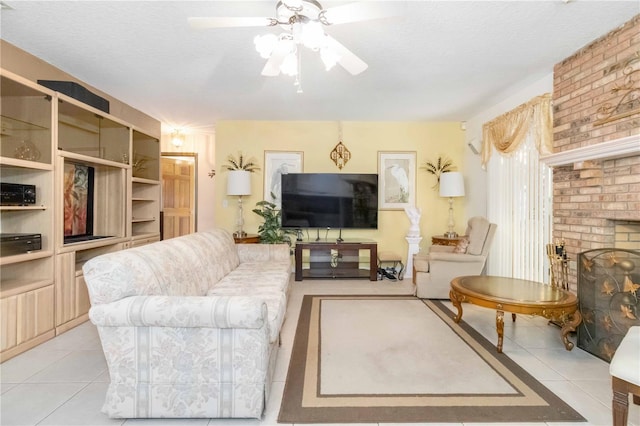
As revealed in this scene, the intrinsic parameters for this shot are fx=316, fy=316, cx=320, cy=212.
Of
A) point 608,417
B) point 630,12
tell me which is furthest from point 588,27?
point 608,417

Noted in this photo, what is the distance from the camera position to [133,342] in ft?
5.25

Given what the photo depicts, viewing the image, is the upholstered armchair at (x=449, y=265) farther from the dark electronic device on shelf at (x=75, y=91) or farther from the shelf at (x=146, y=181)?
the dark electronic device on shelf at (x=75, y=91)

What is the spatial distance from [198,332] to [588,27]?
3.44 meters

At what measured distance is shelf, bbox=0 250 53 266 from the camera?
7.50 ft

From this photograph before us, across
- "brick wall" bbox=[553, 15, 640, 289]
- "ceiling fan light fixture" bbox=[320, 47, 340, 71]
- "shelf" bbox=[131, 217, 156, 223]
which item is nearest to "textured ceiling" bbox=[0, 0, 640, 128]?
"brick wall" bbox=[553, 15, 640, 289]

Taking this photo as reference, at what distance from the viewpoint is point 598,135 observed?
8.56 ft

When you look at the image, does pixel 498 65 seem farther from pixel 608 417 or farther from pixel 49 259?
pixel 49 259

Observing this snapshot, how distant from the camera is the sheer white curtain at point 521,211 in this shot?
3.38 m

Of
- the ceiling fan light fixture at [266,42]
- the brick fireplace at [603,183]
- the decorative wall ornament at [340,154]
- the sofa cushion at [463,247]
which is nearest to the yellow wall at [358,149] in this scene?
the decorative wall ornament at [340,154]

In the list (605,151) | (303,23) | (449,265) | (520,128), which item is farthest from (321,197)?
(605,151)

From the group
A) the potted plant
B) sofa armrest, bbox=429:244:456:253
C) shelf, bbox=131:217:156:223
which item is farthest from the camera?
the potted plant

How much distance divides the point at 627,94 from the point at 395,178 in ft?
10.0

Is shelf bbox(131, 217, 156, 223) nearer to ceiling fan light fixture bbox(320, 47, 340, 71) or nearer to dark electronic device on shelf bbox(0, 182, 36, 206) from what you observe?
dark electronic device on shelf bbox(0, 182, 36, 206)

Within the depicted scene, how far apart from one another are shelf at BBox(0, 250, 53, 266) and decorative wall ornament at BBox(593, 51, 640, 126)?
4636mm
